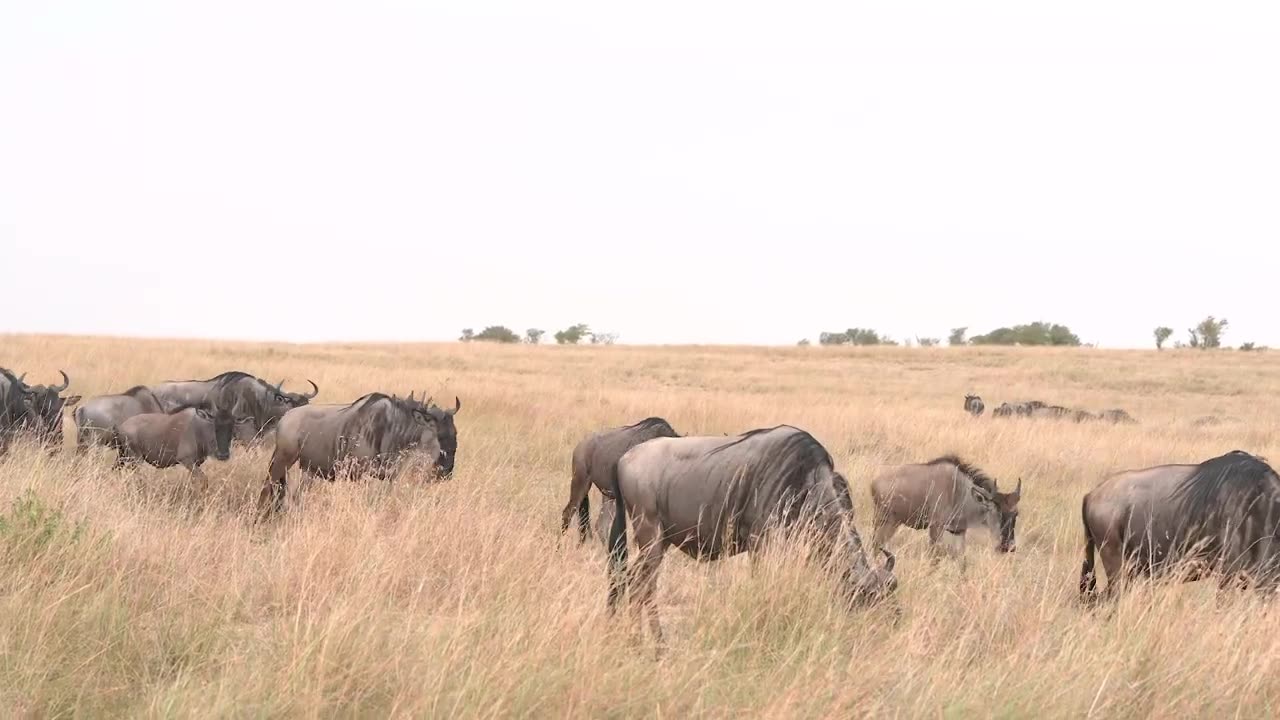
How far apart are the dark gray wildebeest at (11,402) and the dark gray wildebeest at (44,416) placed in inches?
2.8

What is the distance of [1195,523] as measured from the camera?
5.80 metres

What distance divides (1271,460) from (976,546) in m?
7.86

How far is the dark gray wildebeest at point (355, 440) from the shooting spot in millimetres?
8453

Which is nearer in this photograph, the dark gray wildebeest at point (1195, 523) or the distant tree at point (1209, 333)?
the dark gray wildebeest at point (1195, 523)

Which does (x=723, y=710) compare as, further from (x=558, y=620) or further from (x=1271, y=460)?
(x=1271, y=460)

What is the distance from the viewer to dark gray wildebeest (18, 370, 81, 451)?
1029 cm

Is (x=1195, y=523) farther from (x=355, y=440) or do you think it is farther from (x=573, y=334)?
(x=573, y=334)

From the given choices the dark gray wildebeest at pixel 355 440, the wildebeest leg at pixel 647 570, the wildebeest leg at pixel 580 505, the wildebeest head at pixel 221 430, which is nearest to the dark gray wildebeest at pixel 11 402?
the wildebeest head at pixel 221 430

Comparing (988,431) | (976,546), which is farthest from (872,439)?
(976,546)

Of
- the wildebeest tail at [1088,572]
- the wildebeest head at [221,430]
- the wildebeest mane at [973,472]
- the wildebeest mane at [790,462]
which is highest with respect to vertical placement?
the wildebeest mane at [790,462]

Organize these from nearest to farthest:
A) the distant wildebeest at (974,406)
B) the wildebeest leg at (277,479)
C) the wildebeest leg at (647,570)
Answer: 1. the wildebeest leg at (647,570)
2. the wildebeest leg at (277,479)
3. the distant wildebeest at (974,406)

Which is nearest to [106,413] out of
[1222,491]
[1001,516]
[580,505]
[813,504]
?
[580,505]

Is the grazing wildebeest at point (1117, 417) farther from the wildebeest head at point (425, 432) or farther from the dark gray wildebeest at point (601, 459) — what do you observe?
the wildebeest head at point (425, 432)

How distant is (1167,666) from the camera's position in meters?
4.29
